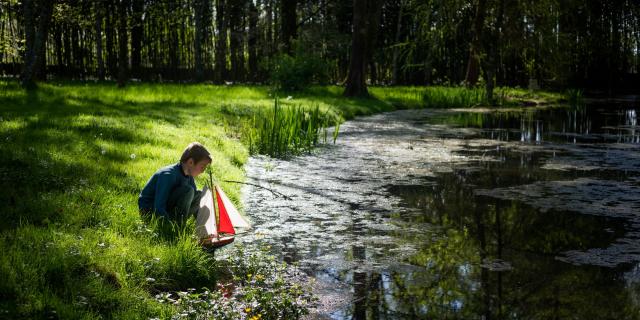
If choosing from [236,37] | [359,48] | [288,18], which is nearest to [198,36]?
[236,37]

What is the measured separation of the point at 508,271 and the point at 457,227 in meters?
1.28

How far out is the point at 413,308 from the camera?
418cm

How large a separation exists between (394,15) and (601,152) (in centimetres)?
2222

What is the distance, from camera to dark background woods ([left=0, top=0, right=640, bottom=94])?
20.8 meters

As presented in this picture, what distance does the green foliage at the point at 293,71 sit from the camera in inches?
798

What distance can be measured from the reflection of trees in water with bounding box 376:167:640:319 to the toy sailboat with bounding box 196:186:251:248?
1.37 m

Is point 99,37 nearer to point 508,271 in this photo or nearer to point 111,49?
point 111,49

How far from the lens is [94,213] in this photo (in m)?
5.16

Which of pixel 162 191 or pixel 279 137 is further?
pixel 279 137

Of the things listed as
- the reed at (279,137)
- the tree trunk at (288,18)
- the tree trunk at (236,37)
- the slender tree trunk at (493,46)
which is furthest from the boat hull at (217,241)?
the tree trunk at (288,18)

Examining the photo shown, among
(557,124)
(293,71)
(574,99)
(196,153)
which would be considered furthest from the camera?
(574,99)

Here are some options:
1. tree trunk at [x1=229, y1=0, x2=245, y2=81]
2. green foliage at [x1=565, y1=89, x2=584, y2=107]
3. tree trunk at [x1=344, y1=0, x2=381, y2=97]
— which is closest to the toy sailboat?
tree trunk at [x1=344, y1=0, x2=381, y2=97]

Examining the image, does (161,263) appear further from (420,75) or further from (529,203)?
(420,75)

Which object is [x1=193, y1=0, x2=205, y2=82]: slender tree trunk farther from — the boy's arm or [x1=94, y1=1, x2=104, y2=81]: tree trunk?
the boy's arm
